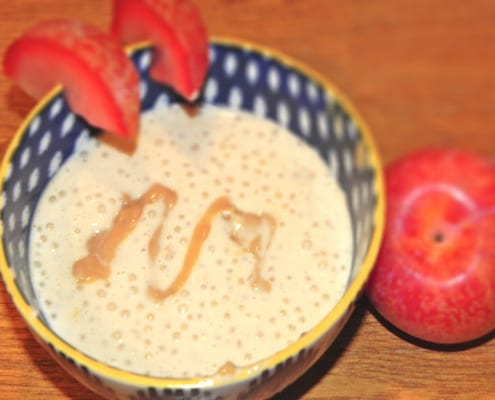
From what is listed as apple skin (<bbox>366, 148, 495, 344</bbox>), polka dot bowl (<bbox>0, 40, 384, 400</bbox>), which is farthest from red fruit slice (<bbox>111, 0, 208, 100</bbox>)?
apple skin (<bbox>366, 148, 495, 344</bbox>)

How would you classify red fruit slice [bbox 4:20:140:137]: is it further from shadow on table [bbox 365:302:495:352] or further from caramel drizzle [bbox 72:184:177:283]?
shadow on table [bbox 365:302:495:352]

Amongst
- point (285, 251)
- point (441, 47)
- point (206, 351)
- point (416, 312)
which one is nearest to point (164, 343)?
point (206, 351)

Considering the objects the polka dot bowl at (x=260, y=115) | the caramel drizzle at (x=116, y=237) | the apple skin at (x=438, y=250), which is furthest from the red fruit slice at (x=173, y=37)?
the apple skin at (x=438, y=250)

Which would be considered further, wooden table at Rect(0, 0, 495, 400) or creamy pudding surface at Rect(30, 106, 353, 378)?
wooden table at Rect(0, 0, 495, 400)

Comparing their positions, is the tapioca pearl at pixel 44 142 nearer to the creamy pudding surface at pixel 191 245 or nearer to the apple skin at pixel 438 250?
the creamy pudding surface at pixel 191 245

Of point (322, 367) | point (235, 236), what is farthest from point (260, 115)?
point (322, 367)

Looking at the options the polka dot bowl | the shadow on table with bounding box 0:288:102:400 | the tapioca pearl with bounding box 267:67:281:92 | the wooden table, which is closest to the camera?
the polka dot bowl
